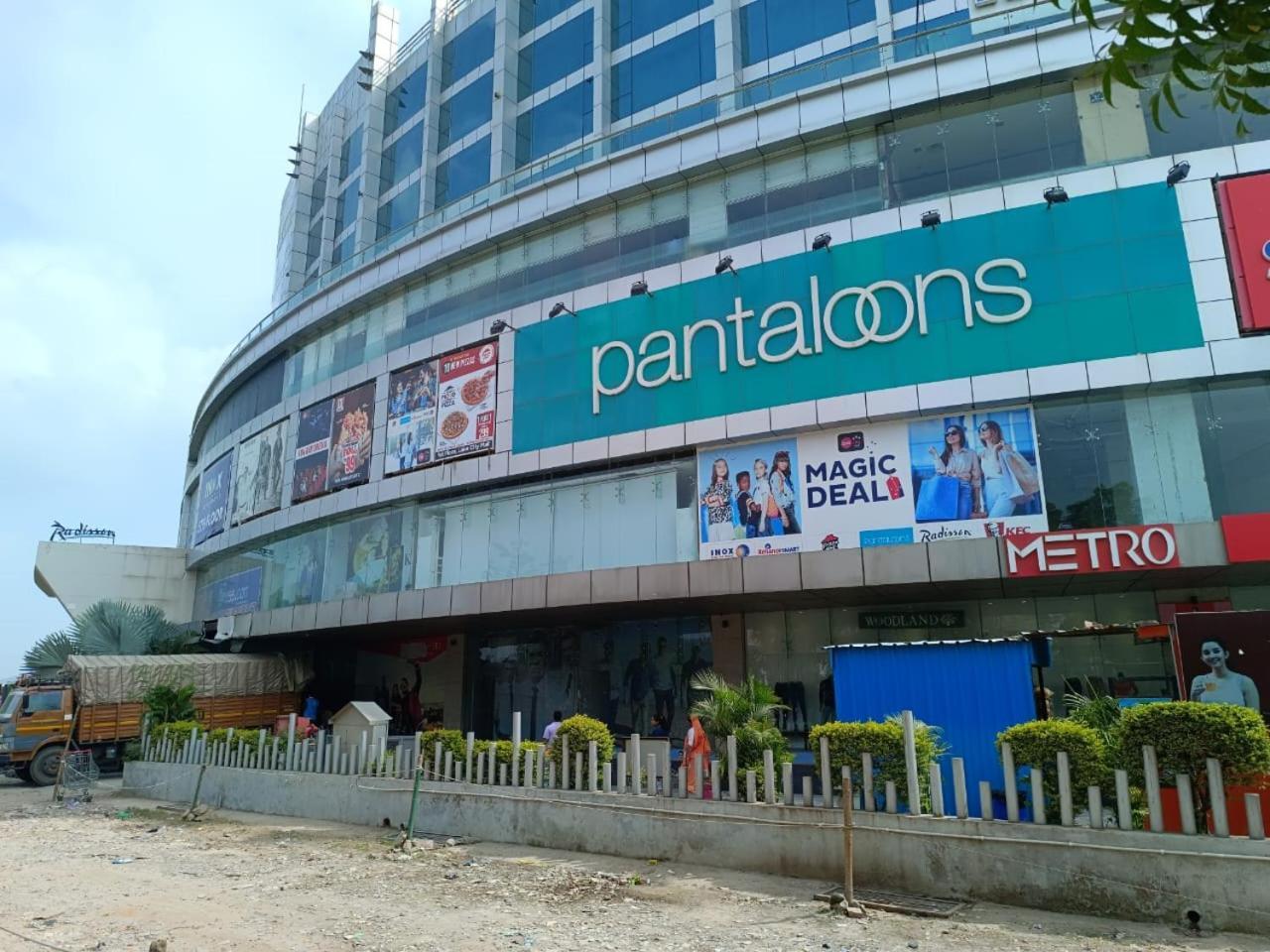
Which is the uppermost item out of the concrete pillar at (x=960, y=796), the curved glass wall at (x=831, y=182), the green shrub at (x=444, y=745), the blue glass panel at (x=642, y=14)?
the blue glass panel at (x=642, y=14)

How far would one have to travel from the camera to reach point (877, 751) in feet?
31.4

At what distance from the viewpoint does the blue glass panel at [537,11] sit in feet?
96.7

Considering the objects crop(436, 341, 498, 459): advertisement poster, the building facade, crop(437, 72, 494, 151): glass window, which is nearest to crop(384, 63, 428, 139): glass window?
crop(437, 72, 494, 151): glass window

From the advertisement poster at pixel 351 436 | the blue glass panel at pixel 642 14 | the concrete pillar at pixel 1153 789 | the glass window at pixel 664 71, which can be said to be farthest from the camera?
the advertisement poster at pixel 351 436

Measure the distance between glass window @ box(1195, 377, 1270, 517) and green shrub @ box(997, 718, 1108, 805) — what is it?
936 cm

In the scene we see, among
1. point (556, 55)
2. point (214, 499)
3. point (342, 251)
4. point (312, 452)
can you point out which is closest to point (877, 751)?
point (312, 452)

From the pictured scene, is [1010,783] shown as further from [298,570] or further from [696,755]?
[298,570]

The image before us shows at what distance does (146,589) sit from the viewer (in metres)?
37.6

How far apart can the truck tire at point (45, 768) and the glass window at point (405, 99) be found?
82.6 feet

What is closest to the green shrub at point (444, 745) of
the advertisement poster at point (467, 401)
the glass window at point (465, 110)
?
the advertisement poster at point (467, 401)

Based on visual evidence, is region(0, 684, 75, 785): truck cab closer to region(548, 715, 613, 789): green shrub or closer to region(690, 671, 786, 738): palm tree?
region(548, 715, 613, 789): green shrub

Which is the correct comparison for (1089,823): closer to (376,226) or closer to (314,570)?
(314,570)

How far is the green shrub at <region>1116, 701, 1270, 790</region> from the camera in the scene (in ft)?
25.2

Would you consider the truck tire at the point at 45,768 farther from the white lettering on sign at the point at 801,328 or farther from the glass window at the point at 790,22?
the glass window at the point at 790,22
